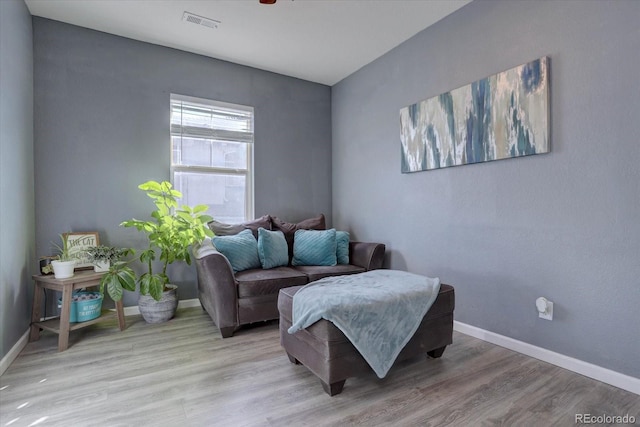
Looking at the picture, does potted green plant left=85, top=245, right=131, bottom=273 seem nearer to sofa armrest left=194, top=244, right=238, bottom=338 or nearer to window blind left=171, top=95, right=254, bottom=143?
sofa armrest left=194, top=244, right=238, bottom=338

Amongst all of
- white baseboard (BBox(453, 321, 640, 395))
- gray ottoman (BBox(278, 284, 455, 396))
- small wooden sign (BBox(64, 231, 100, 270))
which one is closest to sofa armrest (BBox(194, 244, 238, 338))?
gray ottoman (BBox(278, 284, 455, 396))

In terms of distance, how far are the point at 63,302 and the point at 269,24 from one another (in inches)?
111

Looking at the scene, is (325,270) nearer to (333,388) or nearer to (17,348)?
(333,388)

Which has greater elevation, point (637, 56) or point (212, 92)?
point (212, 92)

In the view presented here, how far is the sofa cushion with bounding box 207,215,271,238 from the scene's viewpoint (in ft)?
10.8

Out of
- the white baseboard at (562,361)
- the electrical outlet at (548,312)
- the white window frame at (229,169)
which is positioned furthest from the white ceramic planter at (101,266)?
the electrical outlet at (548,312)

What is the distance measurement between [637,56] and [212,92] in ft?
11.4

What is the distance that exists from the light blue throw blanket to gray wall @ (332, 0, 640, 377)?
748 millimetres

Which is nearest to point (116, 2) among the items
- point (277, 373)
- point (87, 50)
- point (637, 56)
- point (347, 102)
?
point (87, 50)

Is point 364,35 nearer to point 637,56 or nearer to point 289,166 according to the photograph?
point 289,166

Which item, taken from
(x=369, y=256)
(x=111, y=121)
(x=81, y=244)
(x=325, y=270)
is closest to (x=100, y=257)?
(x=81, y=244)

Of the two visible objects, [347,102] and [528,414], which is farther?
[347,102]

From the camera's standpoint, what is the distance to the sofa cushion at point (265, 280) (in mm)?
2676

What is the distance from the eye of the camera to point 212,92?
11.7ft
